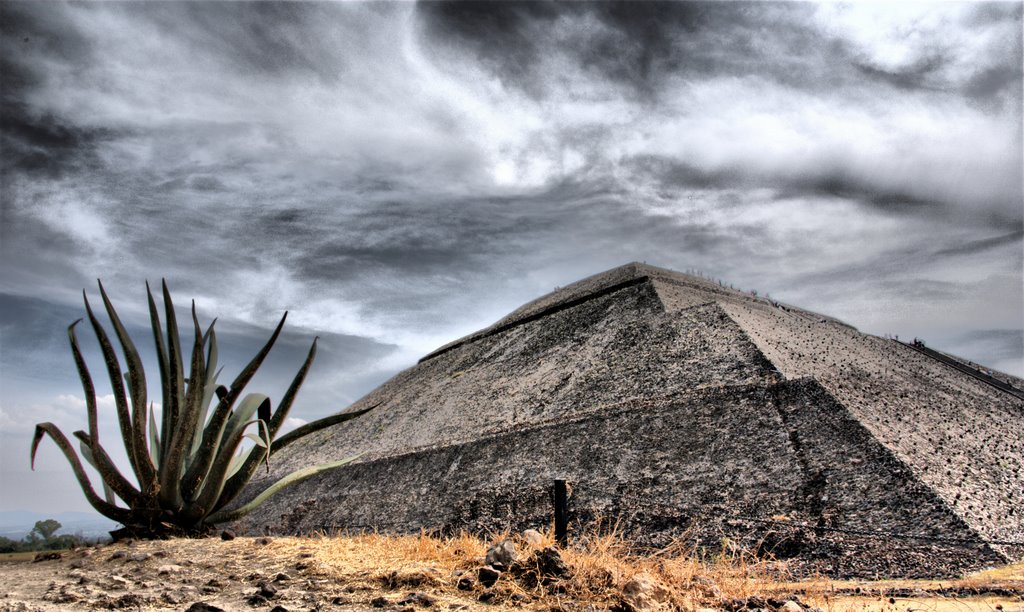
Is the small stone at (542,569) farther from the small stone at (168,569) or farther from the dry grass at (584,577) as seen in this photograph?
the small stone at (168,569)

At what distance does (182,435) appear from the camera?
5.39m

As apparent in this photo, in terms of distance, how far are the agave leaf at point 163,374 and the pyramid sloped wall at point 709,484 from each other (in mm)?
4555

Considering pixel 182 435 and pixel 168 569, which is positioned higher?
pixel 182 435

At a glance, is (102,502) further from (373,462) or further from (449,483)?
(373,462)

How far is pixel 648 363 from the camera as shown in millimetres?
12344

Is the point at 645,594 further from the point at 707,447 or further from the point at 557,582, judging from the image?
the point at 707,447

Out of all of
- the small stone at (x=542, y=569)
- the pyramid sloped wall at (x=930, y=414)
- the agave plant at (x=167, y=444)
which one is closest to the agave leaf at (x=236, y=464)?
the agave plant at (x=167, y=444)

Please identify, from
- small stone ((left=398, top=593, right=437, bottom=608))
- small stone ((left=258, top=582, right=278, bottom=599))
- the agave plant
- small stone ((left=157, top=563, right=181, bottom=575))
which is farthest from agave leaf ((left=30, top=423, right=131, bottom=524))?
small stone ((left=398, top=593, right=437, bottom=608))

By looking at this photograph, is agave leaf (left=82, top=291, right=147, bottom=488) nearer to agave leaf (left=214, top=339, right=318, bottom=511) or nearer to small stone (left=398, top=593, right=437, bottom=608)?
agave leaf (left=214, top=339, right=318, bottom=511)

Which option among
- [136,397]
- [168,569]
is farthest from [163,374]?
[168,569]

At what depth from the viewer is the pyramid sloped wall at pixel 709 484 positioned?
21.7 ft

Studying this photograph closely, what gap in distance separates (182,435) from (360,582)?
99.1 inches

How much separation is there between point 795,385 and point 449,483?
19.2 ft

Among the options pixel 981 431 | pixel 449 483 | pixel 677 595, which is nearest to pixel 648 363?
pixel 449 483
